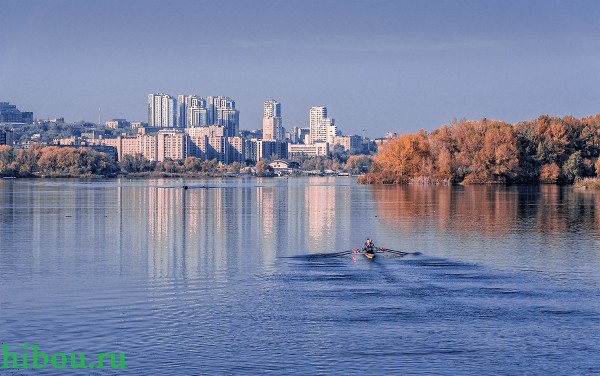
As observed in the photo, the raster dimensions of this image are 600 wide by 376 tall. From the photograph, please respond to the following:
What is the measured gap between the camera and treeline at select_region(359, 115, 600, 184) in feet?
307

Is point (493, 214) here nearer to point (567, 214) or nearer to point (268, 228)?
point (567, 214)

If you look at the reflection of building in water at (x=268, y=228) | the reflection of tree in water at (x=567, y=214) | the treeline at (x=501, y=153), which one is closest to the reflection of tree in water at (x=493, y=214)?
the reflection of tree in water at (x=567, y=214)

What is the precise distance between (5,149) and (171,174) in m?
33.4

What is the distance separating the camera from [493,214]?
1813 inches

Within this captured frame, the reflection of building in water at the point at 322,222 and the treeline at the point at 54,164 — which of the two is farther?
the treeline at the point at 54,164

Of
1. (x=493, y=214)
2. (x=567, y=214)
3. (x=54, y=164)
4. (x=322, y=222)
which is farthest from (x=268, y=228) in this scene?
(x=54, y=164)

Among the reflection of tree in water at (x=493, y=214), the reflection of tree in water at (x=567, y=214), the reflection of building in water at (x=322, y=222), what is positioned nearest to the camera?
the reflection of building in water at (x=322, y=222)

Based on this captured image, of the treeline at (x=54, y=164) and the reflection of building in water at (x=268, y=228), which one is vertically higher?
the treeline at (x=54, y=164)

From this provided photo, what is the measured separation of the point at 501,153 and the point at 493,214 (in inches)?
1884

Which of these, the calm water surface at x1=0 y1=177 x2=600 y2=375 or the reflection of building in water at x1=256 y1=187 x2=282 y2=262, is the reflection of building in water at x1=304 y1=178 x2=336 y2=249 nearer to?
the calm water surface at x1=0 y1=177 x2=600 y2=375

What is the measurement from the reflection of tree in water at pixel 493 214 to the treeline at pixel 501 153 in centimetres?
2956

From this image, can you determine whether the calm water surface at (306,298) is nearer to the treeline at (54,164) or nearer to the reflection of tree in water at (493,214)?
the reflection of tree in water at (493,214)

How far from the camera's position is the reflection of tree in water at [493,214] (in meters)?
38.1

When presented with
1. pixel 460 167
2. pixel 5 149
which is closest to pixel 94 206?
pixel 460 167
